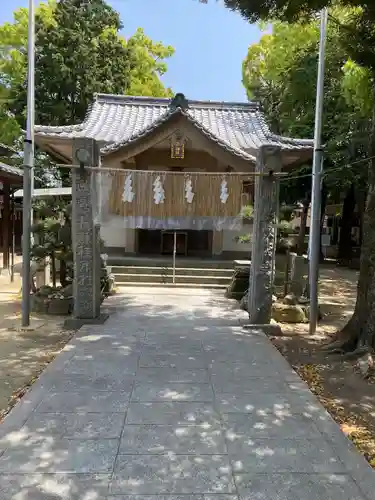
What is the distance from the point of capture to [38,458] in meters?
3.74

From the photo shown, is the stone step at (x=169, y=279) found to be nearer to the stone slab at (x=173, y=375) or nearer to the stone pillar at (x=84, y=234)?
the stone pillar at (x=84, y=234)

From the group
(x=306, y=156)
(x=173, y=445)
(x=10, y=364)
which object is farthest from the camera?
(x=306, y=156)

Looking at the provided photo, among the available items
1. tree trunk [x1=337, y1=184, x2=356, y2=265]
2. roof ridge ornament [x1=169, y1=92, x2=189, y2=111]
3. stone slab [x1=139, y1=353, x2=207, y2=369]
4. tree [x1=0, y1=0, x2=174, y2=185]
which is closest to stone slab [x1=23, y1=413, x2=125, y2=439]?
stone slab [x1=139, y1=353, x2=207, y2=369]

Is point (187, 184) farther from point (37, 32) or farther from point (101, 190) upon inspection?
point (37, 32)

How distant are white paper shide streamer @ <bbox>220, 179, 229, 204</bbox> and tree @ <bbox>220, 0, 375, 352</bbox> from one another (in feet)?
8.77

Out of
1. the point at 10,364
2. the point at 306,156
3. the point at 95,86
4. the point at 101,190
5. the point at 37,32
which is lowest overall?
the point at 10,364

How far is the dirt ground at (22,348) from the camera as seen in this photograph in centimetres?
559

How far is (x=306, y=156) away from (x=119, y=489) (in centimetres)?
1177

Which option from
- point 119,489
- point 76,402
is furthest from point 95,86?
point 119,489

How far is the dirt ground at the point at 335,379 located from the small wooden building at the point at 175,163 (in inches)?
103

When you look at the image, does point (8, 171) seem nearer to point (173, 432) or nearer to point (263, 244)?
point (263, 244)

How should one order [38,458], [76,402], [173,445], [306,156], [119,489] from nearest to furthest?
[119,489]
[38,458]
[173,445]
[76,402]
[306,156]

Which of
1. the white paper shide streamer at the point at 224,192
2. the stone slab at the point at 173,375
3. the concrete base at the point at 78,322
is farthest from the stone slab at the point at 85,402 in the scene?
the white paper shide streamer at the point at 224,192

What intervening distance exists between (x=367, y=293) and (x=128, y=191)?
4.74m
